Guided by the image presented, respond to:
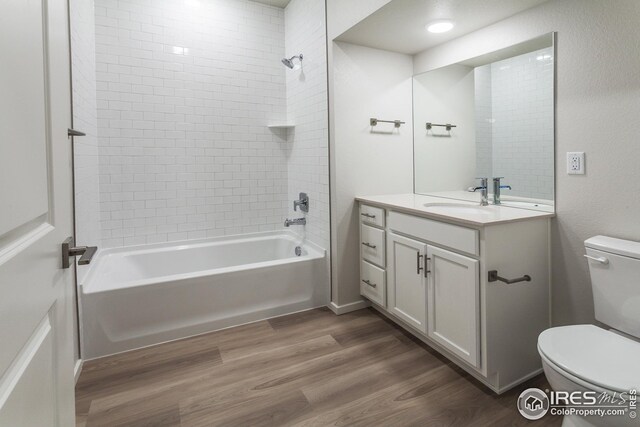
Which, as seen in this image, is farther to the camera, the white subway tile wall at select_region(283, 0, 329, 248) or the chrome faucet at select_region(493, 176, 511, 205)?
the white subway tile wall at select_region(283, 0, 329, 248)

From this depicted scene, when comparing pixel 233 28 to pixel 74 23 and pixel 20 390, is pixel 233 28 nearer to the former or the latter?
pixel 74 23

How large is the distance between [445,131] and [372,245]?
1.06 metres

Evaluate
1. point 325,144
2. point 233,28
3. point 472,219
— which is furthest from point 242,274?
point 233,28

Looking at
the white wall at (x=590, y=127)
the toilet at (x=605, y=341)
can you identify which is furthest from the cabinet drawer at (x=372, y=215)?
the toilet at (x=605, y=341)

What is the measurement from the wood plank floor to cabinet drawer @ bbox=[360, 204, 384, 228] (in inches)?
30.1

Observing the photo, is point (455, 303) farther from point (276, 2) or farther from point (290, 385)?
point (276, 2)

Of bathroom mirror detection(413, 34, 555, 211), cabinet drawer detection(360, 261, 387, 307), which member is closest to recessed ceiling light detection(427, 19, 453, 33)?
bathroom mirror detection(413, 34, 555, 211)

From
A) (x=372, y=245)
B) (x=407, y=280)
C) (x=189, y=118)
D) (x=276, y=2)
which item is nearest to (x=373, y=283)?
(x=372, y=245)

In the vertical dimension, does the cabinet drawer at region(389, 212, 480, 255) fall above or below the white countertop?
below

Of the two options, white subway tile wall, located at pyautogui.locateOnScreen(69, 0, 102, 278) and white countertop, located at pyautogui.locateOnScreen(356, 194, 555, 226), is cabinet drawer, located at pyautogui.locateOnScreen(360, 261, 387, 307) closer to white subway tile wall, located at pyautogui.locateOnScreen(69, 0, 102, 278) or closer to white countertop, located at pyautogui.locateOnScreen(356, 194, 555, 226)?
white countertop, located at pyautogui.locateOnScreen(356, 194, 555, 226)

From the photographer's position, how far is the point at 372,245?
8.84ft

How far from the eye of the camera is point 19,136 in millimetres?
660

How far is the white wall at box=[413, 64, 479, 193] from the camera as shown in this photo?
262 cm

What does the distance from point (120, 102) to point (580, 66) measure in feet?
10.3
